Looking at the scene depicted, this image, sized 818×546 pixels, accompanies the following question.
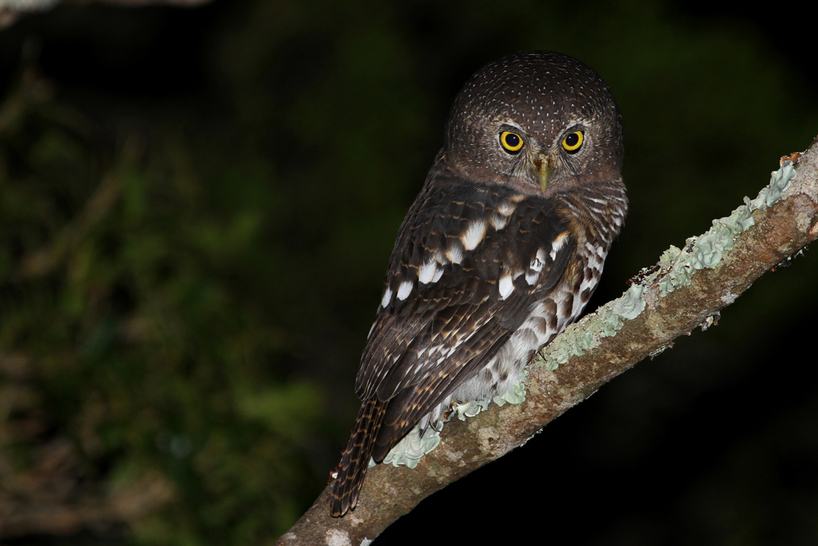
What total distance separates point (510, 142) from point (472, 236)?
1.29ft

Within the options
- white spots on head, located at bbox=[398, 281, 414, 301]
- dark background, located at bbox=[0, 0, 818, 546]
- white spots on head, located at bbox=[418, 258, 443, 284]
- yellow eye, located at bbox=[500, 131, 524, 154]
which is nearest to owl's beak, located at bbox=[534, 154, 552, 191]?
yellow eye, located at bbox=[500, 131, 524, 154]

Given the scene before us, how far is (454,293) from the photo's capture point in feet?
8.13

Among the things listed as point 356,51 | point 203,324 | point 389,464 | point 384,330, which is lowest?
point 389,464

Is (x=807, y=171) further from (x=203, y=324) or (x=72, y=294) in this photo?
(x=72, y=294)

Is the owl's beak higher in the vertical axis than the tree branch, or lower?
higher

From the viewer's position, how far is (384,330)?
257 cm

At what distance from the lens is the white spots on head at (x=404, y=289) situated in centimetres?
254

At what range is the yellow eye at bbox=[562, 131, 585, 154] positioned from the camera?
2699 mm

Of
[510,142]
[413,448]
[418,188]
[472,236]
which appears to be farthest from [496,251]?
[418,188]

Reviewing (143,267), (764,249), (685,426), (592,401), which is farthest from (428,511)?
(764,249)

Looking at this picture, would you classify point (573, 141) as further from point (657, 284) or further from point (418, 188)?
point (418, 188)

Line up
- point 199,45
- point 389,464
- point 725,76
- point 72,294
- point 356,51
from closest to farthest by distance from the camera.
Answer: point 389,464
point 72,294
point 725,76
point 356,51
point 199,45

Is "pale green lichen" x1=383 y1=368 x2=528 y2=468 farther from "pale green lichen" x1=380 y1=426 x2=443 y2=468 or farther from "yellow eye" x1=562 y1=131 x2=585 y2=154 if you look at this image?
"yellow eye" x1=562 y1=131 x2=585 y2=154

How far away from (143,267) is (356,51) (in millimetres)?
3096
